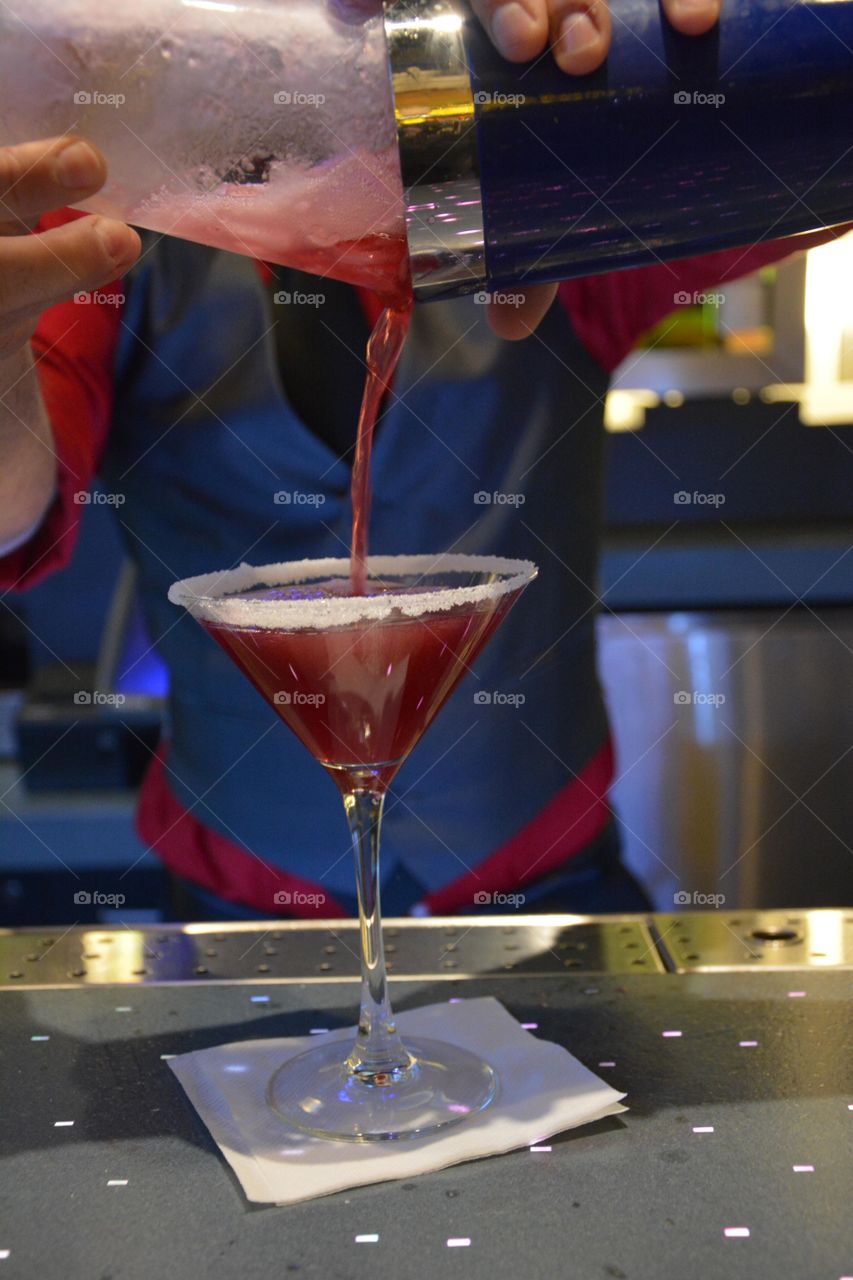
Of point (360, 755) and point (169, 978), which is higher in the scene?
point (360, 755)

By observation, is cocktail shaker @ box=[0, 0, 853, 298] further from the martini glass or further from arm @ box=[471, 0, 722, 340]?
the martini glass

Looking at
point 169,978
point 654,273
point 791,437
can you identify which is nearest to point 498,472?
point 654,273

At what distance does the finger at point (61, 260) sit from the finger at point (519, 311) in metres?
0.40

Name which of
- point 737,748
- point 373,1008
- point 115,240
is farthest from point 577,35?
point 737,748

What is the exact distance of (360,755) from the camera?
956mm

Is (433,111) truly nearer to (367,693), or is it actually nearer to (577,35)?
(577,35)

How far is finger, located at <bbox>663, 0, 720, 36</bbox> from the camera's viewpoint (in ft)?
2.59

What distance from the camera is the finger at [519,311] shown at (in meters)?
1.13

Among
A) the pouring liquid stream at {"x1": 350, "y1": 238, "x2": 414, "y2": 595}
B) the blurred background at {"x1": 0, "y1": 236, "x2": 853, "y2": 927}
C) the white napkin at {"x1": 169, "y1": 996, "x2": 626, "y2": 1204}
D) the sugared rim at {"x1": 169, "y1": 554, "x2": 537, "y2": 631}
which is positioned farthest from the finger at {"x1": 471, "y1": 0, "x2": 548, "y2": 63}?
the blurred background at {"x1": 0, "y1": 236, "x2": 853, "y2": 927}

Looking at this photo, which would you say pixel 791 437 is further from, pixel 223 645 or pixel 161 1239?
pixel 161 1239

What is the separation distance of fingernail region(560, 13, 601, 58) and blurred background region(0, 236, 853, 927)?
194 cm

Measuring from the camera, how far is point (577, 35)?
79cm

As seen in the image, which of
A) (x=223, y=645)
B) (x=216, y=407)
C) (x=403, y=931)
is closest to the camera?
(x=223, y=645)

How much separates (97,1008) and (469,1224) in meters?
0.42
